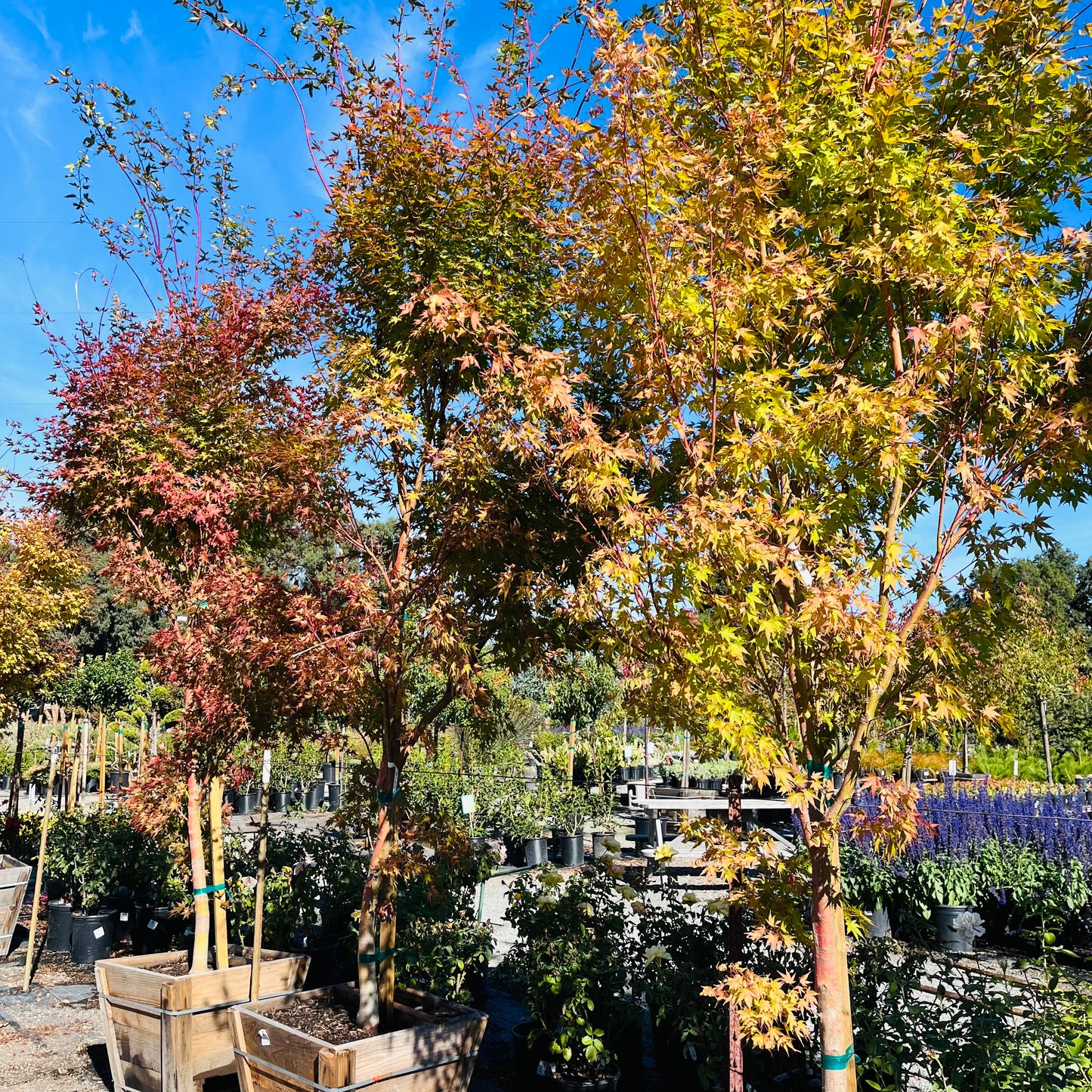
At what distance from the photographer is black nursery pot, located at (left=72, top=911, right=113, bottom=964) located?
22.2 ft

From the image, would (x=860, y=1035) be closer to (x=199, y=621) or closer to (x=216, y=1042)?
(x=216, y=1042)

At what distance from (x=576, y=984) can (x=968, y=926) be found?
176 inches

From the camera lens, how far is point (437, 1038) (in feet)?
11.3

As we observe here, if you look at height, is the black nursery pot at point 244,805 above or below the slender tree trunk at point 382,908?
below

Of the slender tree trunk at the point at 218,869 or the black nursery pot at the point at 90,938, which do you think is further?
the black nursery pot at the point at 90,938

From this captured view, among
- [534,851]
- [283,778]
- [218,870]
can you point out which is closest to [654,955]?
[218,870]

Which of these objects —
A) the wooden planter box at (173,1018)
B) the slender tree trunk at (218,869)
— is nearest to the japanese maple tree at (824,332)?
the wooden planter box at (173,1018)

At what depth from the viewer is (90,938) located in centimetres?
692

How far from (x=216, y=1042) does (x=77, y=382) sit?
3.54 m

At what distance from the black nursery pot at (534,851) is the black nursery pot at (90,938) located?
5143 millimetres

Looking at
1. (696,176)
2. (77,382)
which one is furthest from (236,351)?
(696,176)

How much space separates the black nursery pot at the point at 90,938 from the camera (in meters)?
6.78

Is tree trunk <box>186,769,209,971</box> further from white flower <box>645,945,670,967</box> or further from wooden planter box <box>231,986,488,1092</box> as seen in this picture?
white flower <box>645,945,670,967</box>

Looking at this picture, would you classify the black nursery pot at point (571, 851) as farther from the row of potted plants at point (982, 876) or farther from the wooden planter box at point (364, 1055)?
the wooden planter box at point (364, 1055)
